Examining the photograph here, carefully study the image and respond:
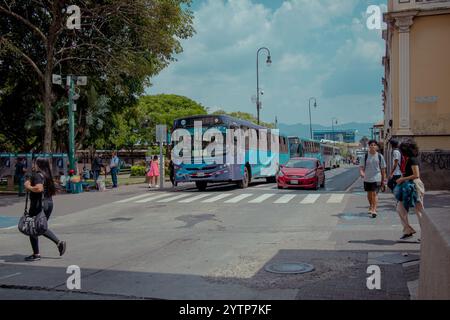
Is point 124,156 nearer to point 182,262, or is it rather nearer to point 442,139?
point 442,139

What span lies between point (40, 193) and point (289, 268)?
4.23 m

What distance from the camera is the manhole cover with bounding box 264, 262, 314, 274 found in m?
6.84

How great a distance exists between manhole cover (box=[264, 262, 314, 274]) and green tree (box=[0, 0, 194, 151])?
Result: 18.6 meters

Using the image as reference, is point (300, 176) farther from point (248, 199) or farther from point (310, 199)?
point (248, 199)

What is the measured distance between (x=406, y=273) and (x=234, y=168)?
1515 cm

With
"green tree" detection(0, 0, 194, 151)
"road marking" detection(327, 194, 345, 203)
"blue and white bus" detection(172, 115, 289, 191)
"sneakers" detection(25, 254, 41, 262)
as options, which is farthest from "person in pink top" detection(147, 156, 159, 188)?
"sneakers" detection(25, 254, 41, 262)

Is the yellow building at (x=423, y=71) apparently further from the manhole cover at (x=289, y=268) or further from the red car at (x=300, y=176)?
the manhole cover at (x=289, y=268)

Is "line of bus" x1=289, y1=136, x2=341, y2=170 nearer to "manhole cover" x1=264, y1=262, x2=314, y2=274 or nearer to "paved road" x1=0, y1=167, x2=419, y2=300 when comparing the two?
"paved road" x1=0, y1=167, x2=419, y2=300

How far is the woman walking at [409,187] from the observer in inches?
348

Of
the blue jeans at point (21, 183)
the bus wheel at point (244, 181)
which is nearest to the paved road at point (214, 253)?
the blue jeans at point (21, 183)

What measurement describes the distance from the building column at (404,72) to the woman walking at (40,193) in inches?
632

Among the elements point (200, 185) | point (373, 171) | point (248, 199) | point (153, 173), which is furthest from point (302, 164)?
point (373, 171)

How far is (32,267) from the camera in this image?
7.62m
